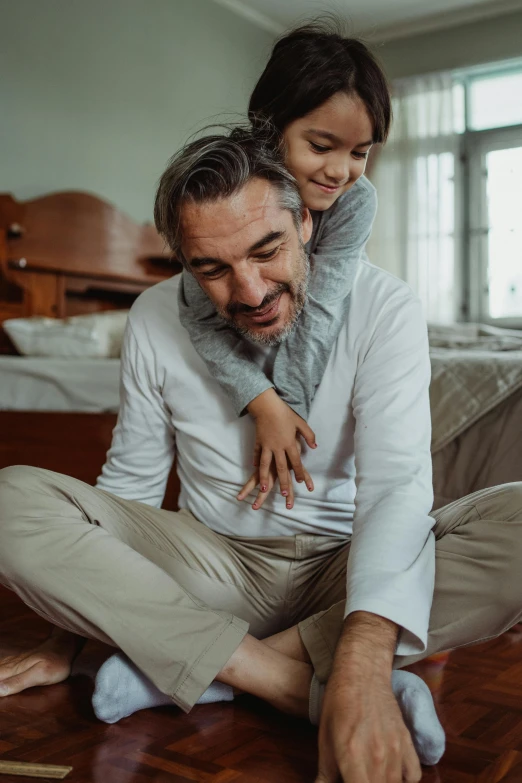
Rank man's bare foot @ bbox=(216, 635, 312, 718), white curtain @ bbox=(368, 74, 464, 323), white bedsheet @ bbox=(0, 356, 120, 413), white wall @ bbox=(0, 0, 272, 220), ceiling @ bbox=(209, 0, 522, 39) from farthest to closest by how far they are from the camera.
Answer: white curtain @ bbox=(368, 74, 464, 323) < ceiling @ bbox=(209, 0, 522, 39) < white wall @ bbox=(0, 0, 272, 220) < white bedsheet @ bbox=(0, 356, 120, 413) < man's bare foot @ bbox=(216, 635, 312, 718)

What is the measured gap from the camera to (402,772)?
0.84 metres

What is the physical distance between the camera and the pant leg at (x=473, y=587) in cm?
101

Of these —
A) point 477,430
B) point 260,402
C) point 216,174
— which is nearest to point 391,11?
point 477,430

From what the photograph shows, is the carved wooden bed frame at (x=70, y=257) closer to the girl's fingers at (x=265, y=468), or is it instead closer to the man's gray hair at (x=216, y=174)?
the man's gray hair at (x=216, y=174)

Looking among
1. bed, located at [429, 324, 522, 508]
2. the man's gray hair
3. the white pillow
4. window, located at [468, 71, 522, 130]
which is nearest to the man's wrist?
the man's gray hair

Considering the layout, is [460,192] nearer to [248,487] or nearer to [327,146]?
[327,146]

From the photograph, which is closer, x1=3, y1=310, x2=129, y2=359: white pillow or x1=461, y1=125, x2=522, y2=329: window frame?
x1=3, y1=310, x2=129, y2=359: white pillow

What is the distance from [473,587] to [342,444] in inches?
11.9

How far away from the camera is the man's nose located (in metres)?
1.16

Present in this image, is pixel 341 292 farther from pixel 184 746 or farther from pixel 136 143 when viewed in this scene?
pixel 136 143

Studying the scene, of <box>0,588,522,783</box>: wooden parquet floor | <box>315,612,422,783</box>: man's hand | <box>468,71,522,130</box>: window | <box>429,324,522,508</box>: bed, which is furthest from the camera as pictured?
<box>468,71,522,130</box>: window

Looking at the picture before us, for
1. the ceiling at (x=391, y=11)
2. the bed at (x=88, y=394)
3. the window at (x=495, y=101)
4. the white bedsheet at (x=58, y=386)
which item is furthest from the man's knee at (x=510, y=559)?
the window at (x=495, y=101)

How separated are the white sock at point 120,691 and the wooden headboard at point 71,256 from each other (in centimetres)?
242

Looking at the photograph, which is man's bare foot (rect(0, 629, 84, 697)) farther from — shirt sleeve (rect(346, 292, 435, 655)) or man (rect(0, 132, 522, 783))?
shirt sleeve (rect(346, 292, 435, 655))
